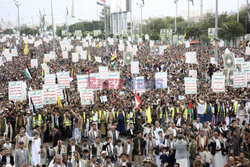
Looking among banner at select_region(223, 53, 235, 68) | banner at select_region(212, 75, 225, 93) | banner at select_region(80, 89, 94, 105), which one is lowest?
banner at select_region(80, 89, 94, 105)

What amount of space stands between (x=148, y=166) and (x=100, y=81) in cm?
904

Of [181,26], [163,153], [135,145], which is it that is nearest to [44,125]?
[135,145]

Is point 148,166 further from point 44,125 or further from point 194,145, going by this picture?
point 44,125

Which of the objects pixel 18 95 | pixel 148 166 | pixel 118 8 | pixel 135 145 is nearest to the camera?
pixel 148 166

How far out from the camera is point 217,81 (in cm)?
1369

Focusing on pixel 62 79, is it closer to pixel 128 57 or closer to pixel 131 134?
pixel 131 134

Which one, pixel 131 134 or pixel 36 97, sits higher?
pixel 36 97

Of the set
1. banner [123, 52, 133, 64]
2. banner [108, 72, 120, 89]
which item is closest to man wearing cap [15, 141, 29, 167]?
banner [108, 72, 120, 89]

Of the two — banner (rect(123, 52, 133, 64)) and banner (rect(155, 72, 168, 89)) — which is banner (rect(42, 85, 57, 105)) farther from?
banner (rect(123, 52, 133, 64))

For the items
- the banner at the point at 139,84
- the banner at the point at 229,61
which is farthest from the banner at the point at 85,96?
the banner at the point at 229,61

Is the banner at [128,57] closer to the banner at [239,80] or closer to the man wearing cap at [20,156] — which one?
the banner at [239,80]

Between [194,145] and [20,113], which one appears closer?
[194,145]

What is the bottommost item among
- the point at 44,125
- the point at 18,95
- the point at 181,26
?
the point at 44,125

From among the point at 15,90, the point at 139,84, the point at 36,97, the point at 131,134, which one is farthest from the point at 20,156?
the point at 139,84
